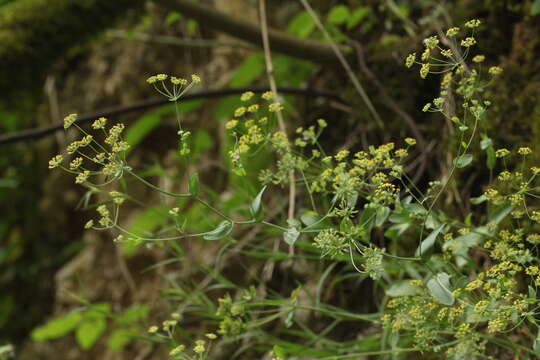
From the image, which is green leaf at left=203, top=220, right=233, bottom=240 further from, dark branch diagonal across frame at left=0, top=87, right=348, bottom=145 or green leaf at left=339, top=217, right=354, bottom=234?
dark branch diagonal across frame at left=0, top=87, right=348, bottom=145

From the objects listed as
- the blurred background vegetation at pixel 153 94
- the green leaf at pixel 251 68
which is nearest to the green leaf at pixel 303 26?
the blurred background vegetation at pixel 153 94

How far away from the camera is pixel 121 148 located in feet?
2.19

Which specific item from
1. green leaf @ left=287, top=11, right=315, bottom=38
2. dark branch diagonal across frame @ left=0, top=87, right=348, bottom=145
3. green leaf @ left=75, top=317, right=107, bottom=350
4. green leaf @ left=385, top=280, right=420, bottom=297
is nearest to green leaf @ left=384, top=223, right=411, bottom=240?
green leaf @ left=385, top=280, right=420, bottom=297

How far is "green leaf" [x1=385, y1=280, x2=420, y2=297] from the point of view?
0.81 meters

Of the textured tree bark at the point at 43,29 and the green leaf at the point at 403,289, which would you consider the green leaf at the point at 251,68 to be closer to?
the textured tree bark at the point at 43,29

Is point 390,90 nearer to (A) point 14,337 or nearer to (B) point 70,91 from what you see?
(B) point 70,91

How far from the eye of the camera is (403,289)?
82 centimetres

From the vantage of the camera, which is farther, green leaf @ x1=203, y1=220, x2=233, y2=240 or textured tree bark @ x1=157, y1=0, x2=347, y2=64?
textured tree bark @ x1=157, y1=0, x2=347, y2=64

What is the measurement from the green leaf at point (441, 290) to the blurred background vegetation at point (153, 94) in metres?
0.56

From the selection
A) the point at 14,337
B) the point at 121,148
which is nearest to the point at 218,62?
the point at 14,337

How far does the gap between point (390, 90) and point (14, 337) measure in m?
1.89

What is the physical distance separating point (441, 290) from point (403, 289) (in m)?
0.13

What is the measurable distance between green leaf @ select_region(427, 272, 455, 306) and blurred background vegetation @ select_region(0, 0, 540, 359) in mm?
561

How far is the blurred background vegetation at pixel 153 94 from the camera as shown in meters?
1.34
